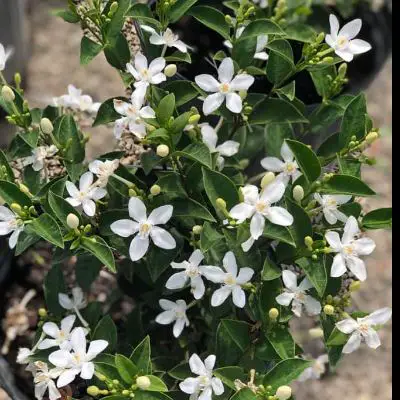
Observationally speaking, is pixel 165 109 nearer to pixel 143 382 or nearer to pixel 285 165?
pixel 285 165

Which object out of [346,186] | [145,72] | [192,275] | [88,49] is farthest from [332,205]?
[88,49]

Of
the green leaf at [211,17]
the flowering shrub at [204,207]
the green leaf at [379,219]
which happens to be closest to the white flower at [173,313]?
the flowering shrub at [204,207]

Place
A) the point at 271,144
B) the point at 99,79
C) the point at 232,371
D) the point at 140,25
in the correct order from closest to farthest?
the point at 232,371
the point at 140,25
the point at 271,144
the point at 99,79

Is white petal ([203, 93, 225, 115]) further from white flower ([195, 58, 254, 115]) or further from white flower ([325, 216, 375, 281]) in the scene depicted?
white flower ([325, 216, 375, 281])

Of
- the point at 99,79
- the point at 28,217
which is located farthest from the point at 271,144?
the point at 99,79

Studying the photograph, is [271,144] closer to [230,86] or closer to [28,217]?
[230,86]

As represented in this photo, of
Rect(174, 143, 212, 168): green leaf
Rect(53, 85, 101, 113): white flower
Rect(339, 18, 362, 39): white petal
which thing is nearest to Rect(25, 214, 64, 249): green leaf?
Rect(174, 143, 212, 168): green leaf
